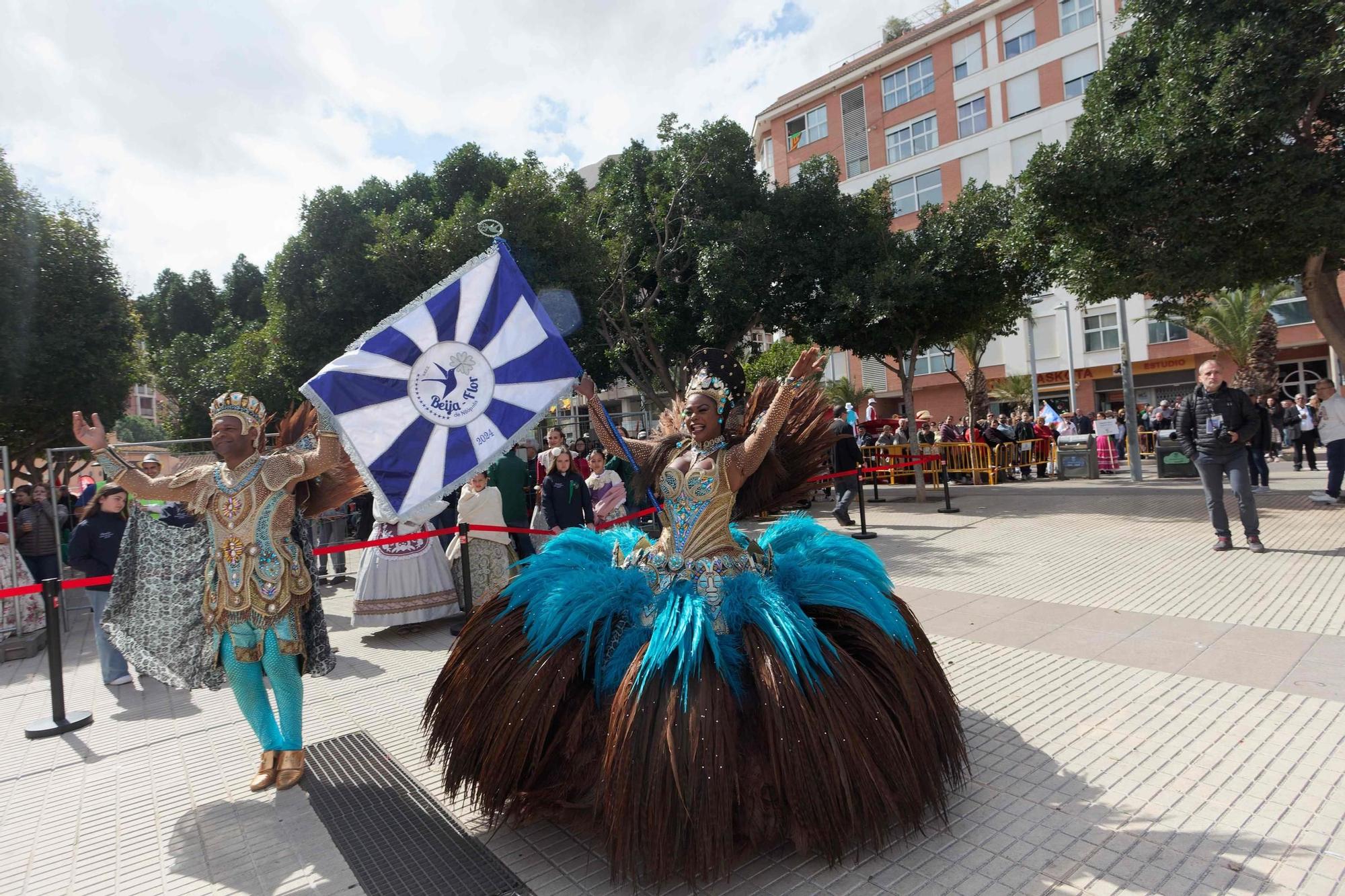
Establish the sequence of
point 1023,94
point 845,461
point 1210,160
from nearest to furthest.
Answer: point 1210,160 → point 845,461 → point 1023,94

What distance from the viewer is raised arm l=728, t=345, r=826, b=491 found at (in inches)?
126

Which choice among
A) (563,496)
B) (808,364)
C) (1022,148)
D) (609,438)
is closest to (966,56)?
(1022,148)

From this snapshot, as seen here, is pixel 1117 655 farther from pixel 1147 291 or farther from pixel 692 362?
pixel 1147 291

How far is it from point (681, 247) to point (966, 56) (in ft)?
72.4

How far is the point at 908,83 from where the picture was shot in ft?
105

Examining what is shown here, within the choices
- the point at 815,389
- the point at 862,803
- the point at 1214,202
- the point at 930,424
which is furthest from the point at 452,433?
the point at 930,424

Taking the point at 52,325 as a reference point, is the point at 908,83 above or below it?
above

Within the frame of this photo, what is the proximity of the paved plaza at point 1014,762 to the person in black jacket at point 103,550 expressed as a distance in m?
0.22

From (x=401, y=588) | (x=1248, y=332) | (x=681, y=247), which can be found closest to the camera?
(x=401, y=588)

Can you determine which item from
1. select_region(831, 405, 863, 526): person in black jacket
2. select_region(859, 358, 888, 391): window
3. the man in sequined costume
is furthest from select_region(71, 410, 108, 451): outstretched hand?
select_region(859, 358, 888, 391): window

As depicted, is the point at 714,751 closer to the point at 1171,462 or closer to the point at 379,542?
the point at 379,542

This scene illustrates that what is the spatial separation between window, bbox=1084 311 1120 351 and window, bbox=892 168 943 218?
8.22 meters

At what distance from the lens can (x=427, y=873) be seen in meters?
2.82

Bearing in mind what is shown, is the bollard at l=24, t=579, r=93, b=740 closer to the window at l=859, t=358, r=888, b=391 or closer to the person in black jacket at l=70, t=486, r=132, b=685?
the person in black jacket at l=70, t=486, r=132, b=685
